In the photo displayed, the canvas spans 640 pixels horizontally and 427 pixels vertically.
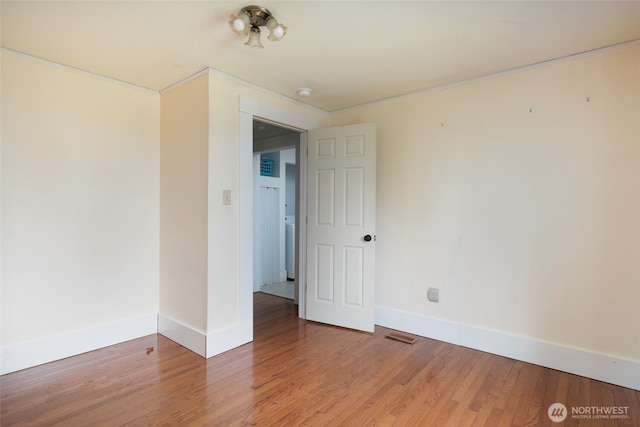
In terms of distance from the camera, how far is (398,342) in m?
2.93

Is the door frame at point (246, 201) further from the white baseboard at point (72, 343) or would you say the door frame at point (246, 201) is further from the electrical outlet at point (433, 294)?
the electrical outlet at point (433, 294)

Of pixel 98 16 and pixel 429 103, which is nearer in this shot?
pixel 98 16

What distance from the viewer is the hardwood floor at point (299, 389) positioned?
1.86 metres

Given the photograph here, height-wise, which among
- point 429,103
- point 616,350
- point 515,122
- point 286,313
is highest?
point 429,103

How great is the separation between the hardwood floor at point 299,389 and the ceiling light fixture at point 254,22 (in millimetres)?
2182

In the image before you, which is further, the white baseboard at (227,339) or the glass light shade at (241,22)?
the white baseboard at (227,339)

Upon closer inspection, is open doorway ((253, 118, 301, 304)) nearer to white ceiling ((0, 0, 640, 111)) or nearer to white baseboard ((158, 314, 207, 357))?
white baseboard ((158, 314, 207, 357))

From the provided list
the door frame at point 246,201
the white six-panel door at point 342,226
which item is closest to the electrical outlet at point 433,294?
the white six-panel door at point 342,226

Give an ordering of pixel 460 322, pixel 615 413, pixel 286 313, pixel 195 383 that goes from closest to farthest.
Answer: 1. pixel 615 413
2. pixel 195 383
3. pixel 460 322
4. pixel 286 313

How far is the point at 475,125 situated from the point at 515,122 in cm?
30

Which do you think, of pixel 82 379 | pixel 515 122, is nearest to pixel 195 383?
pixel 82 379

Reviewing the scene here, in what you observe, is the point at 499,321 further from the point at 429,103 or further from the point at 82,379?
the point at 82,379

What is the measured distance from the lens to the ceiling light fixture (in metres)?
1.82

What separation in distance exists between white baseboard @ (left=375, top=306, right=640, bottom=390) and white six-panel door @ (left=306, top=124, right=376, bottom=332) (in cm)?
37
